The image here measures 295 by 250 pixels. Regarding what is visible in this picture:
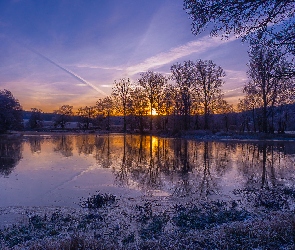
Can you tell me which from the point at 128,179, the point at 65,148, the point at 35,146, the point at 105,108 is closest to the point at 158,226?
the point at 128,179

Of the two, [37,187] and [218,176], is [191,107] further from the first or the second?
Result: [37,187]

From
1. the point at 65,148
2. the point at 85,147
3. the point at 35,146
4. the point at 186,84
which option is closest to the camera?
the point at 65,148

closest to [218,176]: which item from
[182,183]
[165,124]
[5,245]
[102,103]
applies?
[182,183]

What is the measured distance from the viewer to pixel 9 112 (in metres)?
62.7

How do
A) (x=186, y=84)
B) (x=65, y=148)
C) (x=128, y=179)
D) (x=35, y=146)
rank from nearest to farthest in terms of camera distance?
(x=128, y=179)
(x=65, y=148)
(x=35, y=146)
(x=186, y=84)

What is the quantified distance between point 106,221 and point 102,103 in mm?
87403

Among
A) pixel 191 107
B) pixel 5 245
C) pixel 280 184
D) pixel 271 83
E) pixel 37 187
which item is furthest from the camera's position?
pixel 191 107

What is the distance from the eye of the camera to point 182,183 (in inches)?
452

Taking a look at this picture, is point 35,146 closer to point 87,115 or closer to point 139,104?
point 139,104

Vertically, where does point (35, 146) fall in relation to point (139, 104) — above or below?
below

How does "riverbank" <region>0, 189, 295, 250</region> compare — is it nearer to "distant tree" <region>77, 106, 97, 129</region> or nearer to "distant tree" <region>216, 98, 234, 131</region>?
"distant tree" <region>216, 98, 234, 131</region>

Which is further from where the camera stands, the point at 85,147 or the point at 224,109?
the point at 224,109

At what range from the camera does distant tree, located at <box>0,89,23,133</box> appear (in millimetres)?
60812

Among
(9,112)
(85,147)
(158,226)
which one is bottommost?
(158,226)
